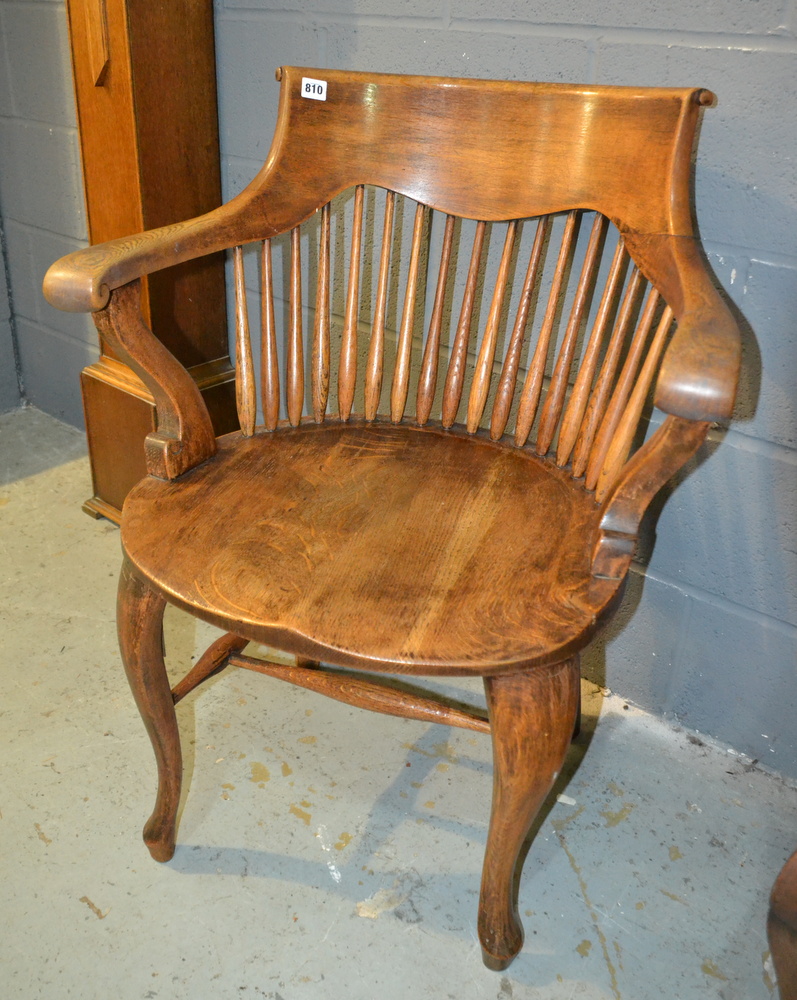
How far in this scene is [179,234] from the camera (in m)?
1.10

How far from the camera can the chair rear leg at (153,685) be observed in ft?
3.43

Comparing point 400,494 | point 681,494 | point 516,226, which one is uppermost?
point 516,226

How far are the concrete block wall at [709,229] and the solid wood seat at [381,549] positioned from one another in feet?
1.19

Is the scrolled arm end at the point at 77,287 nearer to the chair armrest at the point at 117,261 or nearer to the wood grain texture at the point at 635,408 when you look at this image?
the chair armrest at the point at 117,261

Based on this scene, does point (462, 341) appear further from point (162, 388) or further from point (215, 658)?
point (215, 658)

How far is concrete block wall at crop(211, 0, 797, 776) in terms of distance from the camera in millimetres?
1175

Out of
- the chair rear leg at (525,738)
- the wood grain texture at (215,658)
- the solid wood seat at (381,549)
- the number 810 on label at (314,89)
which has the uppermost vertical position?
the number 810 on label at (314,89)

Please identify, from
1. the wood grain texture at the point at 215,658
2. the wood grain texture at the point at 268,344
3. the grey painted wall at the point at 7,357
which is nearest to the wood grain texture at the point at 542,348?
the wood grain texture at the point at 268,344

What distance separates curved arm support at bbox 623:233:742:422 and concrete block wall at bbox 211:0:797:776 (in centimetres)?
30

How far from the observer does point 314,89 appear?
4.04 feet

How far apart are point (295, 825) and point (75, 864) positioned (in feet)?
1.04

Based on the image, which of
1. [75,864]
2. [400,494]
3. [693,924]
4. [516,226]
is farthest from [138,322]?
[693,924]

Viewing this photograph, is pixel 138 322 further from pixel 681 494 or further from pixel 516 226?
pixel 681 494

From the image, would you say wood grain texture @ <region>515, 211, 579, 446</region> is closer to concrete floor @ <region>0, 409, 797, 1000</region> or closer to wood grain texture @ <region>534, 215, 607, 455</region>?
wood grain texture @ <region>534, 215, 607, 455</region>
